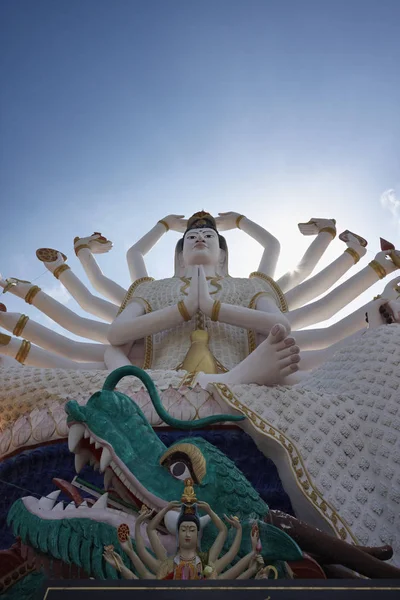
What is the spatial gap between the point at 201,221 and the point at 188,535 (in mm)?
4611

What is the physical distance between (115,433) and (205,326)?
2.73m

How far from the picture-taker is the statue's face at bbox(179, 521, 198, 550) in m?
1.86

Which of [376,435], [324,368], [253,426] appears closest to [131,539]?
[253,426]

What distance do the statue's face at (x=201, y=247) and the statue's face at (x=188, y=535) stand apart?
13.6 feet

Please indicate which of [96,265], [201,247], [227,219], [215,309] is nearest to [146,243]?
[96,265]

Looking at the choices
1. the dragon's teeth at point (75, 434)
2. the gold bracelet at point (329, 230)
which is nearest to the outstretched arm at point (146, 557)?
the dragon's teeth at point (75, 434)

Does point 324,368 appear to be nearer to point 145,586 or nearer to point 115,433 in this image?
point 115,433

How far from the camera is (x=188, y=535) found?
187cm

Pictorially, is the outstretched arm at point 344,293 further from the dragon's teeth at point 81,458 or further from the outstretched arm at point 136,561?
the outstretched arm at point 136,561

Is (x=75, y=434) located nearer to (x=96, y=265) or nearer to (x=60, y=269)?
(x=60, y=269)

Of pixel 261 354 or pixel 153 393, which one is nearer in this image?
pixel 153 393

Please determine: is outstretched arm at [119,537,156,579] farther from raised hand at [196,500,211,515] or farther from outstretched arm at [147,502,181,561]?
raised hand at [196,500,211,515]

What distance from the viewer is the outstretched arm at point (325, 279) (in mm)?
6098

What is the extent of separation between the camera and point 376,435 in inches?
126
